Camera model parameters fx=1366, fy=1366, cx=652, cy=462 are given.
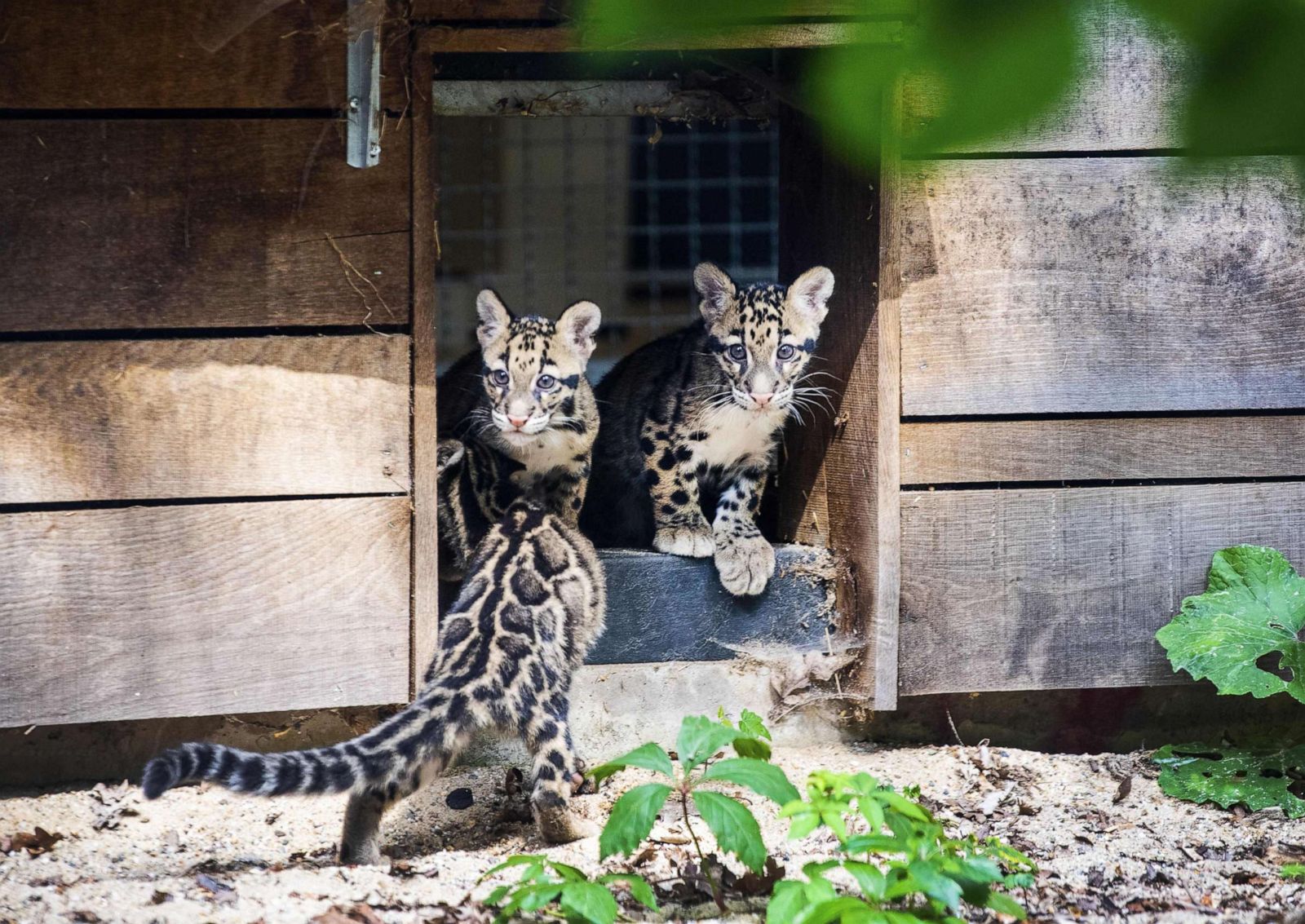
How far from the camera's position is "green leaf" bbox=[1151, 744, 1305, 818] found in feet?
12.6

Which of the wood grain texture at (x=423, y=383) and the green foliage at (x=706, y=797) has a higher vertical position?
the wood grain texture at (x=423, y=383)

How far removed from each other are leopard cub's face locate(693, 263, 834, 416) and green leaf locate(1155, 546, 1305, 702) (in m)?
1.30

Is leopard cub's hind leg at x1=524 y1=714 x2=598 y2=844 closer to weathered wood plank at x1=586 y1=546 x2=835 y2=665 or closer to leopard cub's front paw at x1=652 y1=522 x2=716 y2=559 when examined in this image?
weathered wood plank at x1=586 y1=546 x2=835 y2=665

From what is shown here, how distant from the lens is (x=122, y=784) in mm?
3902

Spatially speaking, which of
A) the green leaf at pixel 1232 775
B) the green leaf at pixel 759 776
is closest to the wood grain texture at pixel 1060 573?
the green leaf at pixel 1232 775

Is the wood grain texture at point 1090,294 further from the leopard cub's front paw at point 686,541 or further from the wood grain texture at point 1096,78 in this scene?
the wood grain texture at point 1096,78

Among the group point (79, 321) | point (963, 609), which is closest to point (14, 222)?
point (79, 321)

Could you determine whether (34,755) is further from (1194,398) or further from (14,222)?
(1194,398)

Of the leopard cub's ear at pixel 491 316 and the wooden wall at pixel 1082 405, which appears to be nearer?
the wooden wall at pixel 1082 405

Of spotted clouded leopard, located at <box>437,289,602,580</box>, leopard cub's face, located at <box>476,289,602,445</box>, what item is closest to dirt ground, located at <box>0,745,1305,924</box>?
spotted clouded leopard, located at <box>437,289,602,580</box>

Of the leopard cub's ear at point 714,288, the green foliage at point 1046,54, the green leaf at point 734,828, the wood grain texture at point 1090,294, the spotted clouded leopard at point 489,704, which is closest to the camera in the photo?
the green foliage at point 1046,54

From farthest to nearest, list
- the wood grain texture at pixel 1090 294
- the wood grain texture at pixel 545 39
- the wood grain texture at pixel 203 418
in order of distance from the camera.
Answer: the wood grain texture at pixel 1090 294 → the wood grain texture at pixel 203 418 → the wood grain texture at pixel 545 39

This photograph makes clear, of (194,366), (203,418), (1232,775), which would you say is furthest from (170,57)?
(1232,775)

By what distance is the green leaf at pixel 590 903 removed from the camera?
2508mm
